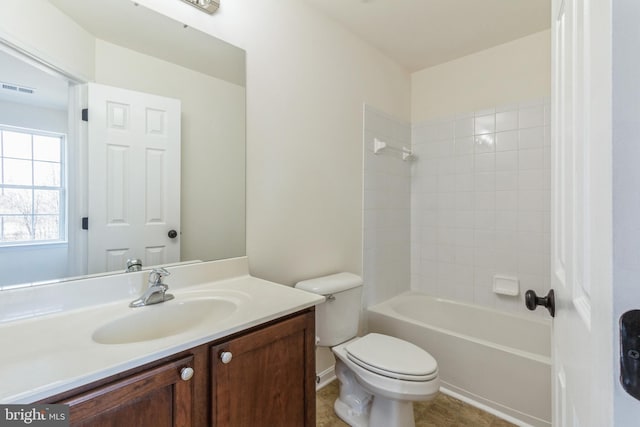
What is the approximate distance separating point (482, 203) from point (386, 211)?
746mm

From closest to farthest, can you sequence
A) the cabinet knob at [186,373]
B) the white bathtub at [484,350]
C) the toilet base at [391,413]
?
1. the cabinet knob at [186,373]
2. the toilet base at [391,413]
3. the white bathtub at [484,350]

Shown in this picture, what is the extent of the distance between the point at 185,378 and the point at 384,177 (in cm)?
194

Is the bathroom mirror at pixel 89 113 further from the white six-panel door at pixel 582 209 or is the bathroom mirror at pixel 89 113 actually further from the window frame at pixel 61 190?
the white six-panel door at pixel 582 209

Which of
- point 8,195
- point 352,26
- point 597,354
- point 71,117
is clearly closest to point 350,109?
point 352,26

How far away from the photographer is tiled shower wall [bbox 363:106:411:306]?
2182 mm

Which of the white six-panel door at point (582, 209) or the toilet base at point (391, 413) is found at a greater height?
the white six-panel door at point (582, 209)

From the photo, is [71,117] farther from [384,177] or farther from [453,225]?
[453,225]

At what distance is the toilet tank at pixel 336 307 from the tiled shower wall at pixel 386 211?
443 millimetres

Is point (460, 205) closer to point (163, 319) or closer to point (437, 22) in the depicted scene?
point (437, 22)

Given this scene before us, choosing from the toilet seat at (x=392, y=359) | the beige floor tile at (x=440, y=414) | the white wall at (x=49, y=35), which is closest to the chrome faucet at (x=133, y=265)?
the white wall at (x=49, y=35)

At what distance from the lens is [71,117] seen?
1010mm

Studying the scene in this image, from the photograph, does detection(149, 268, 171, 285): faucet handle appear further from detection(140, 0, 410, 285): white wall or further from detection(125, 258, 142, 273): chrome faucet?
detection(140, 0, 410, 285): white wall

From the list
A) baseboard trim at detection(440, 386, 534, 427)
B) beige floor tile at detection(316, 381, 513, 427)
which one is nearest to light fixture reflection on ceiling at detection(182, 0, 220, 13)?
beige floor tile at detection(316, 381, 513, 427)

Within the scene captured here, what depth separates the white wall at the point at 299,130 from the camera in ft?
4.89
